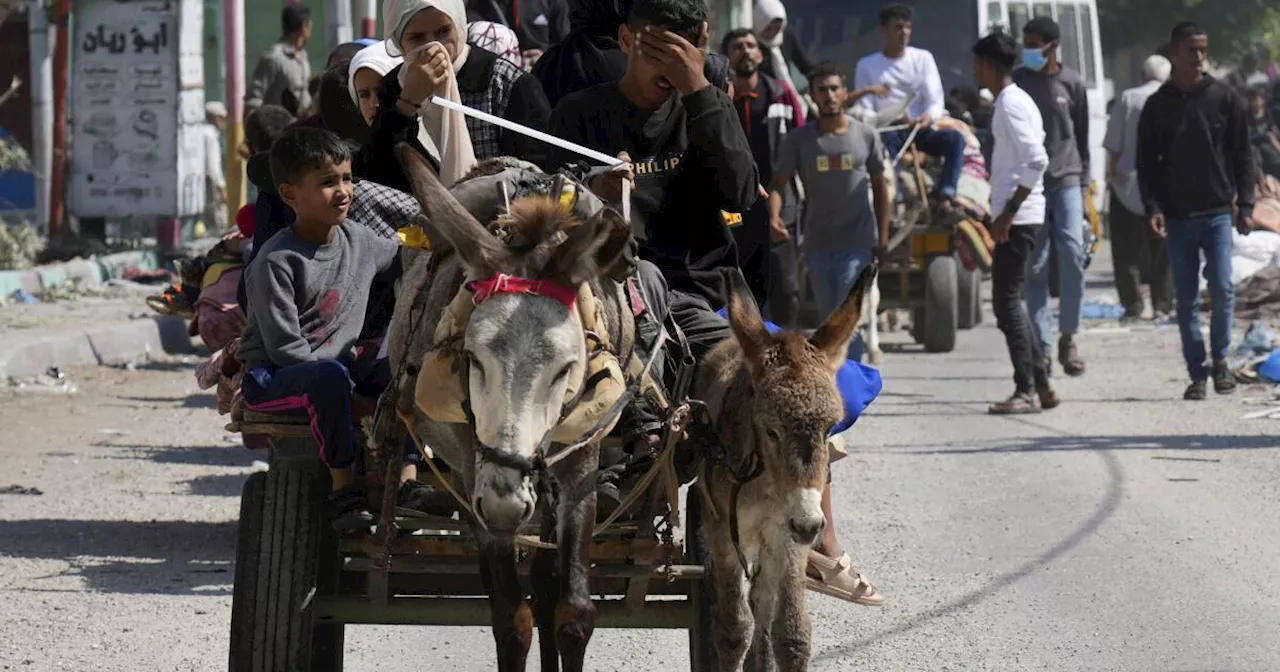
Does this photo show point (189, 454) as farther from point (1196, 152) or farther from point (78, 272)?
point (78, 272)

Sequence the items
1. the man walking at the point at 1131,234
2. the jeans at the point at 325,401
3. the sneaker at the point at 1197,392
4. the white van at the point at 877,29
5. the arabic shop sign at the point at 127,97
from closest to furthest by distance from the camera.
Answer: the jeans at the point at 325,401
the sneaker at the point at 1197,392
the man walking at the point at 1131,234
the arabic shop sign at the point at 127,97
the white van at the point at 877,29

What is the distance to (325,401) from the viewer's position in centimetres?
601

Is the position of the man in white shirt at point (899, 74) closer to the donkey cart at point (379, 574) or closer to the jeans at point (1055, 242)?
the jeans at point (1055, 242)

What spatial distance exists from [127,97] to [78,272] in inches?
83.3

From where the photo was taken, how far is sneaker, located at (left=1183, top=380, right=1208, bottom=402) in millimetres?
14328

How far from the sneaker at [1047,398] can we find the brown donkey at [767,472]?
26.8ft

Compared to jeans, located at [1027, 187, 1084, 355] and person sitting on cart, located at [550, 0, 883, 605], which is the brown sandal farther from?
jeans, located at [1027, 187, 1084, 355]

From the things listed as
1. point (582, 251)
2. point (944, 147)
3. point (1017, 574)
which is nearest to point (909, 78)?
point (944, 147)

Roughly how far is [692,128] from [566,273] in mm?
1121

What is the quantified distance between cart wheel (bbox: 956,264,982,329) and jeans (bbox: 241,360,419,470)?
12.2 meters

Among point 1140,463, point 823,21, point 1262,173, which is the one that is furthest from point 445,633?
point 1262,173

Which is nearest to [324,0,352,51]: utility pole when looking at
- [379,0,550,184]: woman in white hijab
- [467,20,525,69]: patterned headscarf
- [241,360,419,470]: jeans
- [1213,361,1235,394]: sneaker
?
[1213,361,1235,394]: sneaker

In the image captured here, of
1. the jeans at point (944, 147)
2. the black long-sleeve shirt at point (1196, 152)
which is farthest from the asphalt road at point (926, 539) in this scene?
the jeans at point (944, 147)

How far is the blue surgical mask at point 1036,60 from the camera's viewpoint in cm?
1557
